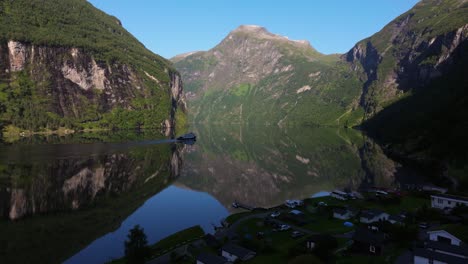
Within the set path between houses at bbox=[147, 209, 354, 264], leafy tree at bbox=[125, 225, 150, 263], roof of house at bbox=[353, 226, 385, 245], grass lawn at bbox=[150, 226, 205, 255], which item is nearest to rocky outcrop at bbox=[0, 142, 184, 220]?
grass lawn at bbox=[150, 226, 205, 255]

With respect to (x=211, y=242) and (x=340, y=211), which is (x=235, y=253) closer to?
(x=211, y=242)

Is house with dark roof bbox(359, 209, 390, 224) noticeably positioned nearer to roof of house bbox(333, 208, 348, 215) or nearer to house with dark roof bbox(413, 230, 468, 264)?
roof of house bbox(333, 208, 348, 215)

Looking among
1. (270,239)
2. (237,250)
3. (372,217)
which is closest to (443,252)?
(372,217)

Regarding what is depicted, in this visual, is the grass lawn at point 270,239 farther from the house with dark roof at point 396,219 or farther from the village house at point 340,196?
the village house at point 340,196

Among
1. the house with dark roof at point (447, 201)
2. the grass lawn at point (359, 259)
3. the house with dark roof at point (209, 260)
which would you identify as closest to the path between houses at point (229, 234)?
the house with dark roof at point (209, 260)

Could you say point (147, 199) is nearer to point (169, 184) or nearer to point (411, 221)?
point (169, 184)

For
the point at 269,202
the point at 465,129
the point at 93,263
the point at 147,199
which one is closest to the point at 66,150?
the point at 147,199
